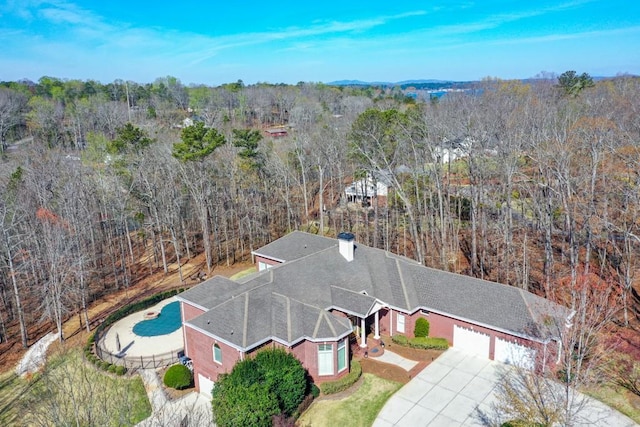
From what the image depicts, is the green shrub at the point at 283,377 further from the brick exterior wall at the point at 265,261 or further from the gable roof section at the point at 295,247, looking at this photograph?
the brick exterior wall at the point at 265,261

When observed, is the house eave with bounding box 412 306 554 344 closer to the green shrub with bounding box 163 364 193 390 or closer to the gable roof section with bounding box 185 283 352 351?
the gable roof section with bounding box 185 283 352 351

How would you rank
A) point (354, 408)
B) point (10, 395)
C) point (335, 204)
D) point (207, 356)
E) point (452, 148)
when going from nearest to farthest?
point (354, 408) < point (207, 356) < point (10, 395) < point (452, 148) < point (335, 204)

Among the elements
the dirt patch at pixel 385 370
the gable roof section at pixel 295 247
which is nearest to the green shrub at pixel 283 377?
the dirt patch at pixel 385 370

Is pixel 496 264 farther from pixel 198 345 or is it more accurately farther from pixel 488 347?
pixel 198 345

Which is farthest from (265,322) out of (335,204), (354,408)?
(335,204)

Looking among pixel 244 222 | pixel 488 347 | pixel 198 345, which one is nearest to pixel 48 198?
pixel 244 222

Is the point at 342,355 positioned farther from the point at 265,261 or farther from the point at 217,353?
the point at 265,261

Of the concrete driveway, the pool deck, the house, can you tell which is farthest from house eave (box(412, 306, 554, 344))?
the pool deck
